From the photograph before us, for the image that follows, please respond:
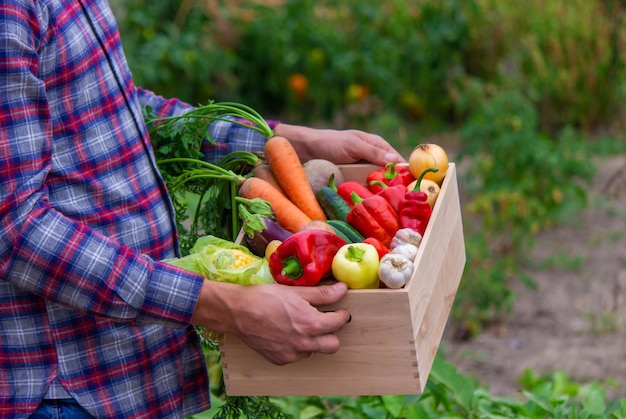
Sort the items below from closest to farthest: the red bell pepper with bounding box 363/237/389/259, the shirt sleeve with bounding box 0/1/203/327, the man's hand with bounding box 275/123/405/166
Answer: the shirt sleeve with bounding box 0/1/203/327
the red bell pepper with bounding box 363/237/389/259
the man's hand with bounding box 275/123/405/166

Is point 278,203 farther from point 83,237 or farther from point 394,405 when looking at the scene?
point 394,405

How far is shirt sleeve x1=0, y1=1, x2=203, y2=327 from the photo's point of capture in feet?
6.01

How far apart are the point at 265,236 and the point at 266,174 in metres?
0.30

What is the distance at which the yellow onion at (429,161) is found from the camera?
2.35 m

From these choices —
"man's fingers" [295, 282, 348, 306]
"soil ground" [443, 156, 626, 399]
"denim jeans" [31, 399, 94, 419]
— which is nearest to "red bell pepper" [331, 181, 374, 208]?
"man's fingers" [295, 282, 348, 306]

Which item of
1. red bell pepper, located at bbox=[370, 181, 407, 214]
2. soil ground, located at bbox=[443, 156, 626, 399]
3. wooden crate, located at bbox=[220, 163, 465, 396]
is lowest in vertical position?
soil ground, located at bbox=[443, 156, 626, 399]

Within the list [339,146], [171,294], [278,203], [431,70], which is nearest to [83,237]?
[171,294]

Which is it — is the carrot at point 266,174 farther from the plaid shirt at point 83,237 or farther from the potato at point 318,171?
the plaid shirt at point 83,237

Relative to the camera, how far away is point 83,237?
1.90 metres

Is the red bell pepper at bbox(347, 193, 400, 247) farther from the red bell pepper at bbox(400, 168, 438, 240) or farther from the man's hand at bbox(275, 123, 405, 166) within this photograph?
the man's hand at bbox(275, 123, 405, 166)

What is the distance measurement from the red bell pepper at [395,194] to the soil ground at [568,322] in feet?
6.95

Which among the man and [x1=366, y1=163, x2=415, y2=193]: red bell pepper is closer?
the man

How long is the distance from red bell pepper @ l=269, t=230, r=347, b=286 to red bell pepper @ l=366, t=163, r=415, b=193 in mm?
414

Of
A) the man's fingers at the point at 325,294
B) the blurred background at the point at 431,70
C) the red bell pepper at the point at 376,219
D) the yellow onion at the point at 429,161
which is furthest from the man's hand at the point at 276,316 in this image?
the blurred background at the point at 431,70
